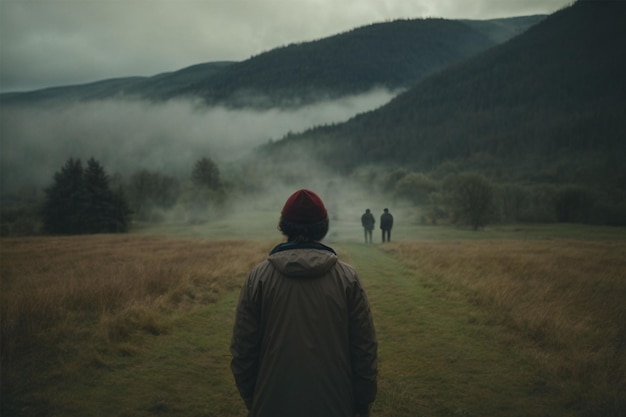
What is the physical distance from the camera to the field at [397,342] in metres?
5.06

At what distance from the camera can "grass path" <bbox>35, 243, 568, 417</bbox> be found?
4926mm

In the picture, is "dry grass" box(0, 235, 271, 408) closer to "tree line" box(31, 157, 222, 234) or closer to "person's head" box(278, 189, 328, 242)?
"person's head" box(278, 189, 328, 242)

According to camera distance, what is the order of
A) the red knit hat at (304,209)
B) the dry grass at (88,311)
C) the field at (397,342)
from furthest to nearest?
1. the dry grass at (88,311)
2. the field at (397,342)
3. the red knit hat at (304,209)

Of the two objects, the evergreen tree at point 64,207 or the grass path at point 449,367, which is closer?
the grass path at point 449,367

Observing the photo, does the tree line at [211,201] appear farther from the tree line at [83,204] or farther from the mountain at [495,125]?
the mountain at [495,125]

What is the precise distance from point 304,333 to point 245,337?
0.57m

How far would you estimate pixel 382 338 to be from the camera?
7652 mm

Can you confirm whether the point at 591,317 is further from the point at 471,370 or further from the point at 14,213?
the point at 14,213

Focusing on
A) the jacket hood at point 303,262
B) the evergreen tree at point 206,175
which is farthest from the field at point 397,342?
the evergreen tree at point 206,175

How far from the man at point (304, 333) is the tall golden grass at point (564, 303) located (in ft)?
12.6

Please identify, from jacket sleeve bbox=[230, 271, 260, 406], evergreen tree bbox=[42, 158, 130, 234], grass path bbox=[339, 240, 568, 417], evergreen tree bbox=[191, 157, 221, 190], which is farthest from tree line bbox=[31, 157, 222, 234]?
jacket sleeve bbox=[230, 271, 260, 406]

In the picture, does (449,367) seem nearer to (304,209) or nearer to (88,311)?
(304,209)

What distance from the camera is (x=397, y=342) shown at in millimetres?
7414

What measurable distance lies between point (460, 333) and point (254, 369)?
6117 millimetres
